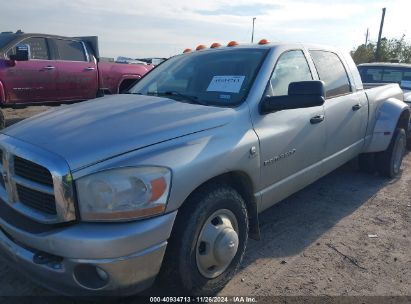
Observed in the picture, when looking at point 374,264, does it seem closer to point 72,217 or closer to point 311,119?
point 311,119

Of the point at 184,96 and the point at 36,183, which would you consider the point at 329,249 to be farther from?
the point at 36,183

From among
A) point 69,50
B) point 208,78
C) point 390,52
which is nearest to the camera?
point 208,78

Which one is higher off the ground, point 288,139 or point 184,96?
point 184,96

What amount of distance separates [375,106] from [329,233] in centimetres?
210

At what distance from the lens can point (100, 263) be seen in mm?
2072

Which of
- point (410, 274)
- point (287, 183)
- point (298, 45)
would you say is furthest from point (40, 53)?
point (410, 274)

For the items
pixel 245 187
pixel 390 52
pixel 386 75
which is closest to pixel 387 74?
pixel 386 75

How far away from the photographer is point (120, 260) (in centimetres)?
209

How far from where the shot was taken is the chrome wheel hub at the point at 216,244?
2.58 m

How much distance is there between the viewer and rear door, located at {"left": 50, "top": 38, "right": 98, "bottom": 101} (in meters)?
8.55

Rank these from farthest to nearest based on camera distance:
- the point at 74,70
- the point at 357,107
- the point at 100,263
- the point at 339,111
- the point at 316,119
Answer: the point at 74,70
the point at 357,107
the point at 339,111
the point at 316,119
the point at 100,263

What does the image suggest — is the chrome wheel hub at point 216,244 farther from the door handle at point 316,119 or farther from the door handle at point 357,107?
the door handle at point 357,107

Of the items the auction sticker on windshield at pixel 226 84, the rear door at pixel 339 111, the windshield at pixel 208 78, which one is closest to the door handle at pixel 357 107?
the rear door at pixel 339 111

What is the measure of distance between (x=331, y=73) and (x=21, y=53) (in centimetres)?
607
